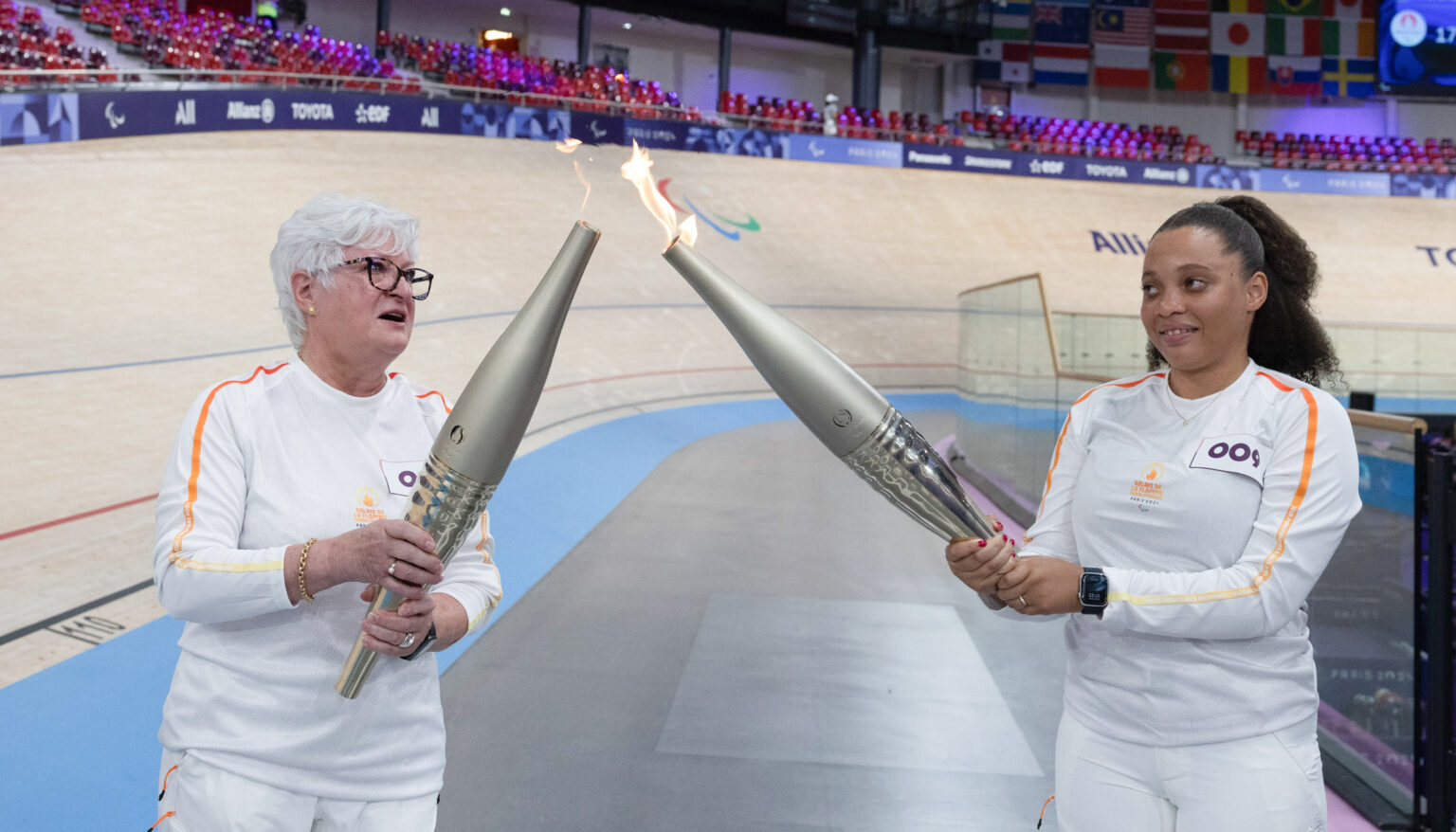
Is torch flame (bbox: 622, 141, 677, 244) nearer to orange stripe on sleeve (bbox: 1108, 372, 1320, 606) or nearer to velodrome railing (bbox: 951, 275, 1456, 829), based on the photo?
orange stripe on sleeve (bbox: 1108, 372, 1320, 606)

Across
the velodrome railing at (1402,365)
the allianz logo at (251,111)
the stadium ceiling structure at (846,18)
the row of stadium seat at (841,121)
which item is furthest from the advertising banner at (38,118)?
the velodrome railing at (1402,365)

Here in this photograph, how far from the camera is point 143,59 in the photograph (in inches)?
645

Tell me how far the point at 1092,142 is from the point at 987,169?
3.87 m

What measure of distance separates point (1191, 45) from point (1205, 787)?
3189 cm

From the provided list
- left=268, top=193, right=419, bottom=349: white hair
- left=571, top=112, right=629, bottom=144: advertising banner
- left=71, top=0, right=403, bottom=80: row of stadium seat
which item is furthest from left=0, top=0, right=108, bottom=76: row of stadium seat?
left=268, top=193, right=419, bottom=349: white hair

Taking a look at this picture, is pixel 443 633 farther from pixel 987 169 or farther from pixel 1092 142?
pixel 1092 142

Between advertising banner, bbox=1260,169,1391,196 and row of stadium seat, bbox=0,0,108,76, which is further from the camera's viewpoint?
advertising banner, bbox=1260,169,1391,196

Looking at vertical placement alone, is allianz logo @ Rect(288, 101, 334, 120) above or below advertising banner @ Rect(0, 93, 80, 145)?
above

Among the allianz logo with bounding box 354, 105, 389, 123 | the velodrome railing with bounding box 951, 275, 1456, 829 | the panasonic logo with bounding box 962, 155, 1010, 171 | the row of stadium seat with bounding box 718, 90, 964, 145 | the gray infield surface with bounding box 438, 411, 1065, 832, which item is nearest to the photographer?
the velodrome railing with bounding box 951, 275, 1456, 829

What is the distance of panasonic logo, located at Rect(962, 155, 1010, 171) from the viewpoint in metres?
21.8

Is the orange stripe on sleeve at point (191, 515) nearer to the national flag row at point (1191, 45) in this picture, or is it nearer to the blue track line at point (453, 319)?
the blue track line at point (453, 319)

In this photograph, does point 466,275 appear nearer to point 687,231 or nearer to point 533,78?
point 533,78

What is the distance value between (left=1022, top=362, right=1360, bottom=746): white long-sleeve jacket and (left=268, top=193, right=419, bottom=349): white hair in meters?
1.14

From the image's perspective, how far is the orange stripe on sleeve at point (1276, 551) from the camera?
1.38m
